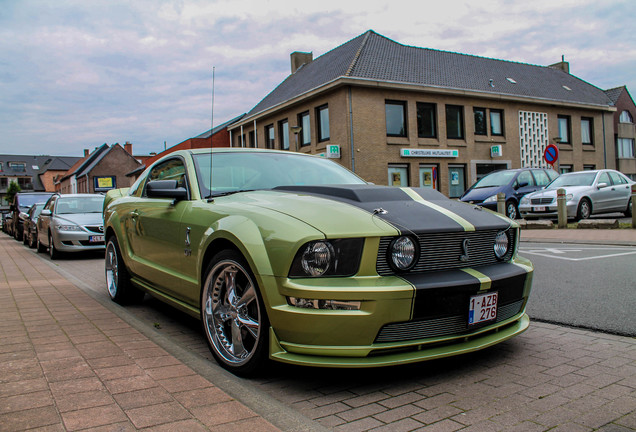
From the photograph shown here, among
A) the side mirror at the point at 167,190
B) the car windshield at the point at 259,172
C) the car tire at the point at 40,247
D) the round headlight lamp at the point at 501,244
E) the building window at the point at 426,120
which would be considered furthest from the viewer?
the building window at the point at 426,120

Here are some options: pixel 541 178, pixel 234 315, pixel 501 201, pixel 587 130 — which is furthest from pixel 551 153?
pixel 587 130

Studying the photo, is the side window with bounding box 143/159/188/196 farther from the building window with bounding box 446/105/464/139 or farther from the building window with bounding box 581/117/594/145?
the building window with bounding box 581/117/594/145

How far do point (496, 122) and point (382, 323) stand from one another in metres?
28.9

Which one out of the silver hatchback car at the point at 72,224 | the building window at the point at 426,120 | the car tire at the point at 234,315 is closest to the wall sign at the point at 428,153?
the building window at the point at 426,120

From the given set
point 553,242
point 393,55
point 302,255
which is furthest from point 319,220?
point 393,55

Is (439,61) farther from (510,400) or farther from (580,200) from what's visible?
(510,400)

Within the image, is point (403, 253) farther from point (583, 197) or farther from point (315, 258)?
point (583, 197)

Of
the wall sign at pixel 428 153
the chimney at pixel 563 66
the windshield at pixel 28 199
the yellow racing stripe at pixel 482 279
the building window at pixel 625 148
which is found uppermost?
the chimney at pixel 563 66

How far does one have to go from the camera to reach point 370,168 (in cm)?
2472

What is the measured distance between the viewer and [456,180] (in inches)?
1089

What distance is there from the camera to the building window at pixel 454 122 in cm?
2753

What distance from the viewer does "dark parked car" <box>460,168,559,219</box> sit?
Answer: 647 inches

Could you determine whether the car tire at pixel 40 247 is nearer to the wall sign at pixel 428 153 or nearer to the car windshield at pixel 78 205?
the car windshield at pixel 78 205

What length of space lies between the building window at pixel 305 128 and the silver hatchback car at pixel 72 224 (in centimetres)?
1583
